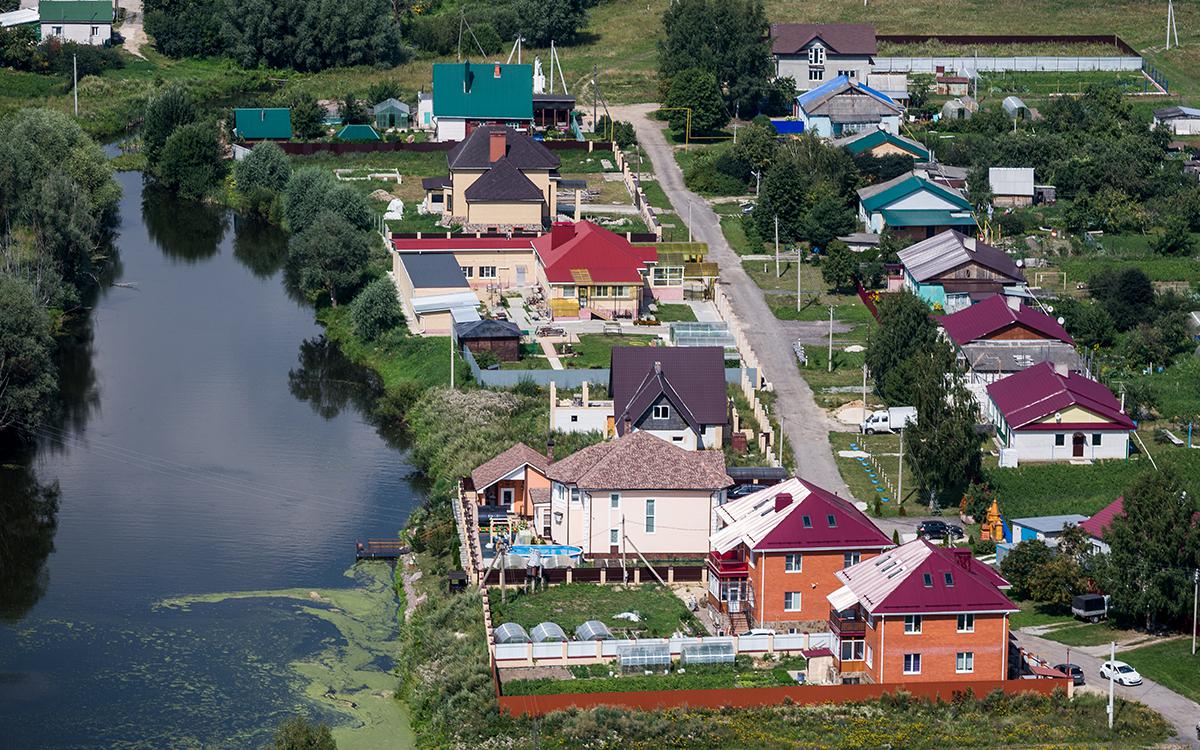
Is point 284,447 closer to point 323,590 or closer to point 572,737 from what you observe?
point 323,590

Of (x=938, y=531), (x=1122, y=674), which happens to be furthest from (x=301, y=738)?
(x=938, y=531)

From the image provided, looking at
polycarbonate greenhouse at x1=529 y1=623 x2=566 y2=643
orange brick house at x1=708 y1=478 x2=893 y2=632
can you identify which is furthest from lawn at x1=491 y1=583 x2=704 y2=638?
orange brick house at x1=708 y1=478 x2=893 y2=632

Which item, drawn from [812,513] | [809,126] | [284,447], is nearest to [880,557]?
[812,513]

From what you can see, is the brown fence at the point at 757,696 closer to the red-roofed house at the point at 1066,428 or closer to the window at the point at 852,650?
the window at the point at 852,650

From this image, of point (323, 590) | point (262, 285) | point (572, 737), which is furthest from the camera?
point (262, 285)

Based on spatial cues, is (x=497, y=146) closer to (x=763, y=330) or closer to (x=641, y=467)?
(x=763, y=330)

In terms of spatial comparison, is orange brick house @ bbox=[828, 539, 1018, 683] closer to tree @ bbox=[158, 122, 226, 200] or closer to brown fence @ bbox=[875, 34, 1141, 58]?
tree @ bbox=[158, 122, 226, 200]
